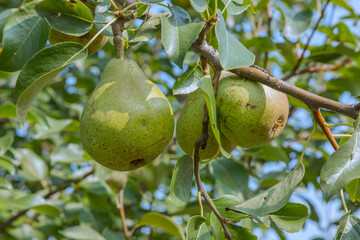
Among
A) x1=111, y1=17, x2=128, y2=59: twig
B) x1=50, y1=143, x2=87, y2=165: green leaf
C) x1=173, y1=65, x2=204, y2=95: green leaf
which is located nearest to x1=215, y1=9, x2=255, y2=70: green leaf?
x1=173, y1=65, x2=204, y2=95: green leaf

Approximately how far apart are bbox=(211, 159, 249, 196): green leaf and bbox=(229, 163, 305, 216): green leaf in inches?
35.9

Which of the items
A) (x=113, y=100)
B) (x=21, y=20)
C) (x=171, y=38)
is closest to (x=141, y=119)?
(x=113, y=100)

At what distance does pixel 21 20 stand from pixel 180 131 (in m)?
0.58

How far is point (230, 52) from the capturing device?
40.4 inches

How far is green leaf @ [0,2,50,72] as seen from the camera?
1.22 metres

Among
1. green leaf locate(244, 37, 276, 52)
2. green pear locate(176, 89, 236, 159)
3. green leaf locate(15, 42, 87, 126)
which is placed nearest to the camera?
green leaf locate(15, 42, 87, 126)

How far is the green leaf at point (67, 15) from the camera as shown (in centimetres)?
109

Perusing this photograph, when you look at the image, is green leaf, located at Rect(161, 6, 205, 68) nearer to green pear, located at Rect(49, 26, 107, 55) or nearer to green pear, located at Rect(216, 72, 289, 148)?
green pear, located at Rect(216, 72, 289, 148)

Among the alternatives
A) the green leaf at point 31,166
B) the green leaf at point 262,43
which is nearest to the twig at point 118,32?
the green leaf at point 262,43

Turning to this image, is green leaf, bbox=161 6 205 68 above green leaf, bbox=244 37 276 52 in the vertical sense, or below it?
above

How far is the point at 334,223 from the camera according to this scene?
9.84 feet

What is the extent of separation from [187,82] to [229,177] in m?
0.96

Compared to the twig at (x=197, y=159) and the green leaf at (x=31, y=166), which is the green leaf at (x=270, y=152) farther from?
the green leaf at (x=31, y=166)

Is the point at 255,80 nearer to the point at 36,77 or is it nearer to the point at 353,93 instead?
the point at 36,77
